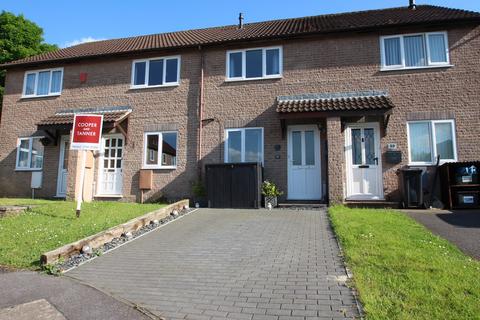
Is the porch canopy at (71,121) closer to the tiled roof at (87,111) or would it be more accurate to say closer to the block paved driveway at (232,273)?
the tiled roof at (87,111)

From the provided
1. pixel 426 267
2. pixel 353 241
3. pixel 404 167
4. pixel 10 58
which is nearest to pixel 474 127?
pixel 404 167

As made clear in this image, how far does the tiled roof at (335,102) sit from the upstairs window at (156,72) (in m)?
4.56

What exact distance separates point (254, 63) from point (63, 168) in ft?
29.7

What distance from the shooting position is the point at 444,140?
12180mm

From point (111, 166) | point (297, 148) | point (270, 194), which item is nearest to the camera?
point (270, 194)

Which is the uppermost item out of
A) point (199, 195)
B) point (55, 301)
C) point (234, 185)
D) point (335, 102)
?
point (335, 102)

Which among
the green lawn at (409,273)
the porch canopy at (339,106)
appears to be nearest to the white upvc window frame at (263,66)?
the porch canopy at (339,106)

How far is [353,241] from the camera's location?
21.9ft

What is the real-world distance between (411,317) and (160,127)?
40.1ft

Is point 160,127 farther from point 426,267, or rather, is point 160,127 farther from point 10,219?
point 426,267

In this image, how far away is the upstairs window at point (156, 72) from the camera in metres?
15.0

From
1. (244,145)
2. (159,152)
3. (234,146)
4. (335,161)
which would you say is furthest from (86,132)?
(335,161)

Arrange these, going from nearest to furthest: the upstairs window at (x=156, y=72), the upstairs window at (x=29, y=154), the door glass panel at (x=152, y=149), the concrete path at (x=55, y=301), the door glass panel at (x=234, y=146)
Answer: the concrete path at (x=55, y=301) < the door glass panel at (x=234, y=146) < the door glass panel at (x=152, y=149) < the upstairs window at (x=156, y=72) < the upstairs window at (x=29, y=154)

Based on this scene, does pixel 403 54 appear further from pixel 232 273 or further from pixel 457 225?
pixel 232 273
